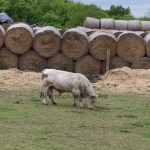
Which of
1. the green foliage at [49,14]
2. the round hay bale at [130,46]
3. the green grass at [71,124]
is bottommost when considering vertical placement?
the green grass at [71,124]

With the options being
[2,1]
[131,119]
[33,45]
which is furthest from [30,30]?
[2,1]

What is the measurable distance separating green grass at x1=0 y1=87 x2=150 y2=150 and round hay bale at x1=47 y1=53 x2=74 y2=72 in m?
6.82

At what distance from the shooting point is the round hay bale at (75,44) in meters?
23.2

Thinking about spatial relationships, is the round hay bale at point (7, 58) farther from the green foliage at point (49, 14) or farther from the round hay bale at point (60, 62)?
the green foliage at point (49, 14)

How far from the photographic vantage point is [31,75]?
2050 cm

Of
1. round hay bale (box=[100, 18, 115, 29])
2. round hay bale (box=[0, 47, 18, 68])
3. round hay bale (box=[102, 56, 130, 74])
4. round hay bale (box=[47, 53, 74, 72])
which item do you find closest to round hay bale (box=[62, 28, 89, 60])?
round hay bale (box=[47, 53, 74, 72])

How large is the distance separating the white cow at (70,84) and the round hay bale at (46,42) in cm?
848

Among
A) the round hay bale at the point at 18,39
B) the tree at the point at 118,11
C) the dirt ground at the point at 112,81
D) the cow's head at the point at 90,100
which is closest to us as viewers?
the cow's head at the point at 90,100

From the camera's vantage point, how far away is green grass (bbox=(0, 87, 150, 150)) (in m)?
9.87

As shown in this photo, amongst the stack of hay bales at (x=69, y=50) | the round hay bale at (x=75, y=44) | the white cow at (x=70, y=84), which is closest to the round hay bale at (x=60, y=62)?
the stack of hay bales at (x=69, y=50)

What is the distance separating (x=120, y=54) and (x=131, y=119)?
10642 millimetres

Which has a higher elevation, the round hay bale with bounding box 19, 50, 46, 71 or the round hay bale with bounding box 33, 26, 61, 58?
the round hay bale with bounding box 33, 26, 61, 58

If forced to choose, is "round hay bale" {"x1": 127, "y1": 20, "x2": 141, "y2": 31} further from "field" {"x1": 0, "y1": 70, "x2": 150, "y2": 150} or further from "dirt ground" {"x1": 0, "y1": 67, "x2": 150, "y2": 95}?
"field" {"x1": 0, "y1": 70, "x2": 150, "y2": 150}

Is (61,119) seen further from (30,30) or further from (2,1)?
(2,1)
